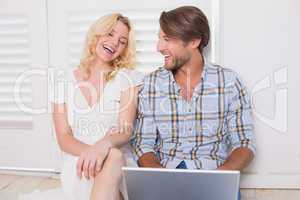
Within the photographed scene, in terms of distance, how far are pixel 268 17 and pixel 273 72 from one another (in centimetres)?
23

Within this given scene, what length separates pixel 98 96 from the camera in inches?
69.9

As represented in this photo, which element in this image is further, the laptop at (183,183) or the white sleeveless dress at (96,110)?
the white sleeveless dress at (96,110)

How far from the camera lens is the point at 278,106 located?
1.97m

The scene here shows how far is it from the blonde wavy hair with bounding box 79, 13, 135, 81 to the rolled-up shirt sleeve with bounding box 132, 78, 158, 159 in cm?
14

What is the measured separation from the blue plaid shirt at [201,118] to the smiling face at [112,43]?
7.4 inches

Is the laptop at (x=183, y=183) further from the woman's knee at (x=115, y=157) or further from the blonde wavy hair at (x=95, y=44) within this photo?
the blonde wavy hair at (x=95, y=44)

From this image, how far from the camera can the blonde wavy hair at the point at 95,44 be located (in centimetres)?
179

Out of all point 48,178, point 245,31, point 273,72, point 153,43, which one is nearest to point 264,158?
point 273,72

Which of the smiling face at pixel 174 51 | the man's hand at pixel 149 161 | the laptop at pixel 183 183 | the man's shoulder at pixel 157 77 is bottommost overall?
the man's hand at pixel 149 161

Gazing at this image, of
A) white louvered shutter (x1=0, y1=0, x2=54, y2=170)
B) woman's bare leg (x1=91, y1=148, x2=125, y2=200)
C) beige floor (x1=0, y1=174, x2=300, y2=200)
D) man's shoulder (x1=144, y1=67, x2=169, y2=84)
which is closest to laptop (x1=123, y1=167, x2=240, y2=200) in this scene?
woman's bare leg (x1=91, y1=148, x2=125, y2=200)

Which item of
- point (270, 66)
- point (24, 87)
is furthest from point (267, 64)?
point (24, 87)

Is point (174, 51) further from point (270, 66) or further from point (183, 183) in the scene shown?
point (183, 183)

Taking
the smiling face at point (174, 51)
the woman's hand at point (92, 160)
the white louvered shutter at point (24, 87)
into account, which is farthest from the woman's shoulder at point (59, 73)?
the woman's hand at point (92, 160)

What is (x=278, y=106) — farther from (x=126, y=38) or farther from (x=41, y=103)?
(x=41, y=103)
